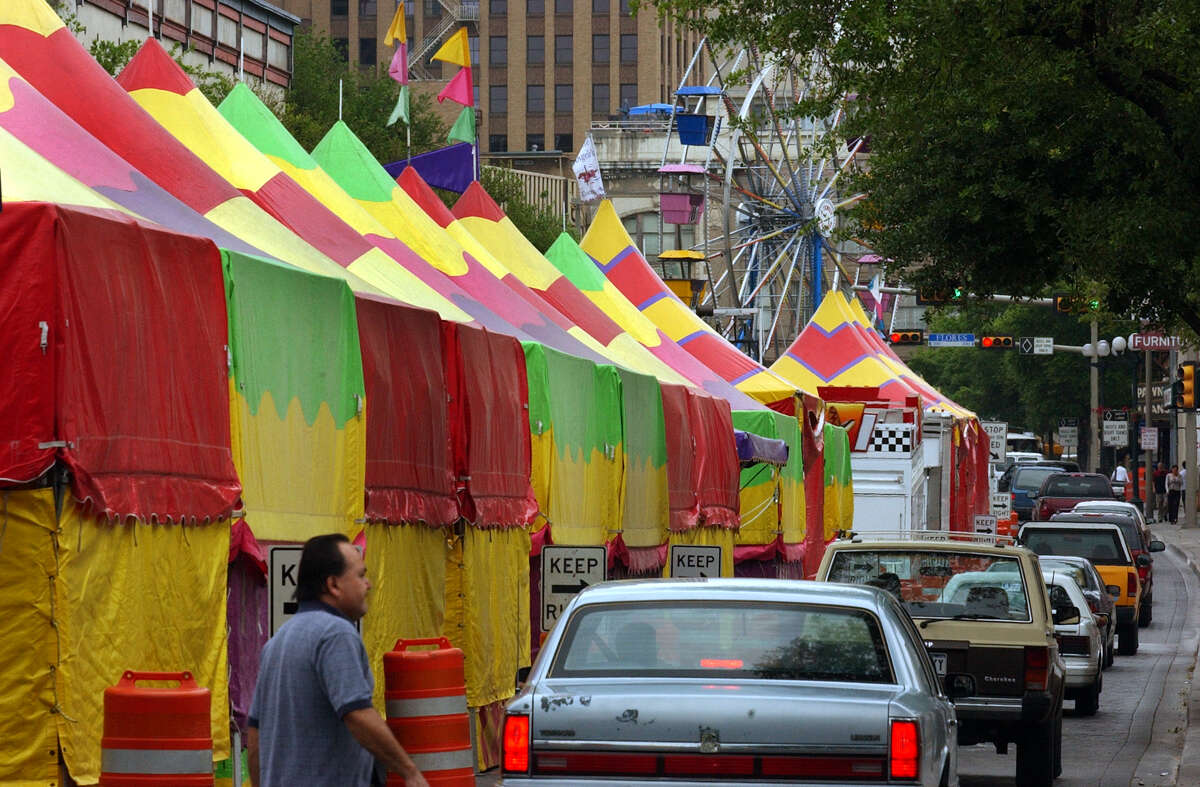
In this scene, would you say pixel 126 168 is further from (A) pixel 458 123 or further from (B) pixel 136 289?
(A) pixel 458 123

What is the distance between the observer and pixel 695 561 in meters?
16.7

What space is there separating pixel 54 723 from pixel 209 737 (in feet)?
2.62

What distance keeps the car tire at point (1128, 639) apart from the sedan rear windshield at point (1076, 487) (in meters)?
19.2

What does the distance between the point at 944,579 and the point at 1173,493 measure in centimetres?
5298

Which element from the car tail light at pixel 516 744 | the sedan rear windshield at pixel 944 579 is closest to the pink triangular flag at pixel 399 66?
the sedan rear windshield at pixel 944 579

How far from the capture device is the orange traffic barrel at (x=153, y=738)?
6816mm

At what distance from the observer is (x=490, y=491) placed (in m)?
13.4

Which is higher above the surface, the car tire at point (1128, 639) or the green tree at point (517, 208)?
the green tree at point (517, 208)

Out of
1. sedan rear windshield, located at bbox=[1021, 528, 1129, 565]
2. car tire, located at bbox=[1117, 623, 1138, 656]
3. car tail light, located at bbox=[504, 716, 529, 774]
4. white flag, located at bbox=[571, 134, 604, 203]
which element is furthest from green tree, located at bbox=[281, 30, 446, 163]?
car tail light, located at bbox=[504, 716, 529, 774]

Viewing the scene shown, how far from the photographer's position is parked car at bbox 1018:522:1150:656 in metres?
26.2

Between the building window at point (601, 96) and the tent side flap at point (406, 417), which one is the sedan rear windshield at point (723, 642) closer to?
the tent side flap at point (406, 417)

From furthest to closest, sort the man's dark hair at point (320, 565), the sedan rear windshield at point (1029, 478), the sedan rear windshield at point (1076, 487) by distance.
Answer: the sedan rear windshield at point (1029, 478)
the sedan rear windshield at point (1076, 487)
the man's dark hair at point (320, 565)

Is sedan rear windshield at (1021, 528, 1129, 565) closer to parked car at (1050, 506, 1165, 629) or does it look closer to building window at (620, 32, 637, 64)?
parked car at (1050, 506, 1165, 629)

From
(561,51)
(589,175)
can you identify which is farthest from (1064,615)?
(561,51)
